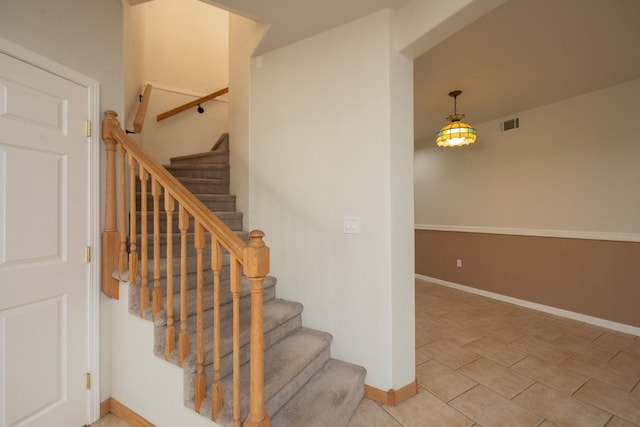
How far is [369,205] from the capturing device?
189 centimetres

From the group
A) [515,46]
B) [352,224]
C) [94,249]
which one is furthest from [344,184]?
[515,46]

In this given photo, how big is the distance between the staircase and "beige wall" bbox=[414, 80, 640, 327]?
3.02 meters

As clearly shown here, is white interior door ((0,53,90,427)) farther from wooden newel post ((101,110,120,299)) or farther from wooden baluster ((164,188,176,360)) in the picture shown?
wooden baluster ((164,188,176,360))

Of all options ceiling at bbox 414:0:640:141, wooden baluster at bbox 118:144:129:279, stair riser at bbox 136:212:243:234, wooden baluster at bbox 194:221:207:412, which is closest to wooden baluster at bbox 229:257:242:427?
wooden baluster at bbox 194:221:207:412

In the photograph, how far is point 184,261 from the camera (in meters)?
1.39

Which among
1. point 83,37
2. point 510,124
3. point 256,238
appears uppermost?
point 510,124

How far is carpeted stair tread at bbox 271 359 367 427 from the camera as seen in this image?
1437mm

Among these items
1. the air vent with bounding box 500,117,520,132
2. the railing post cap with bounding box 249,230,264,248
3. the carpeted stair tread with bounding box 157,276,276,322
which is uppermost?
the air vent with bounding box 500,117,520,132

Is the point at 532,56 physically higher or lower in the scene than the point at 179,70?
lower

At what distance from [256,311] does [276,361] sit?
0.67 m

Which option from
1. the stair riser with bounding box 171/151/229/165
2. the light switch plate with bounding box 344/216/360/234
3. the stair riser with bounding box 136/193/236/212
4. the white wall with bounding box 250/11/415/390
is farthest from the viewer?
Result: the stair riser with bounding box 171/151/229/165

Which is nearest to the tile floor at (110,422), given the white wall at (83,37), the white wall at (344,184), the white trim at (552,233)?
the white wall at (83,37)

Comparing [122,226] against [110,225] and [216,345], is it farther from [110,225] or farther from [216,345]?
[216,345]

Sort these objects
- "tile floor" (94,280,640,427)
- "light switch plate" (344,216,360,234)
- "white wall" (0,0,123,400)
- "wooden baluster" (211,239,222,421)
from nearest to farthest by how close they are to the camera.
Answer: "wooden baluster" (211,239,222,421) < "white wall" (0,0,123,400) < "tile floor" (94,280,640,427) < "light switch plate" (344,216,360,234)
